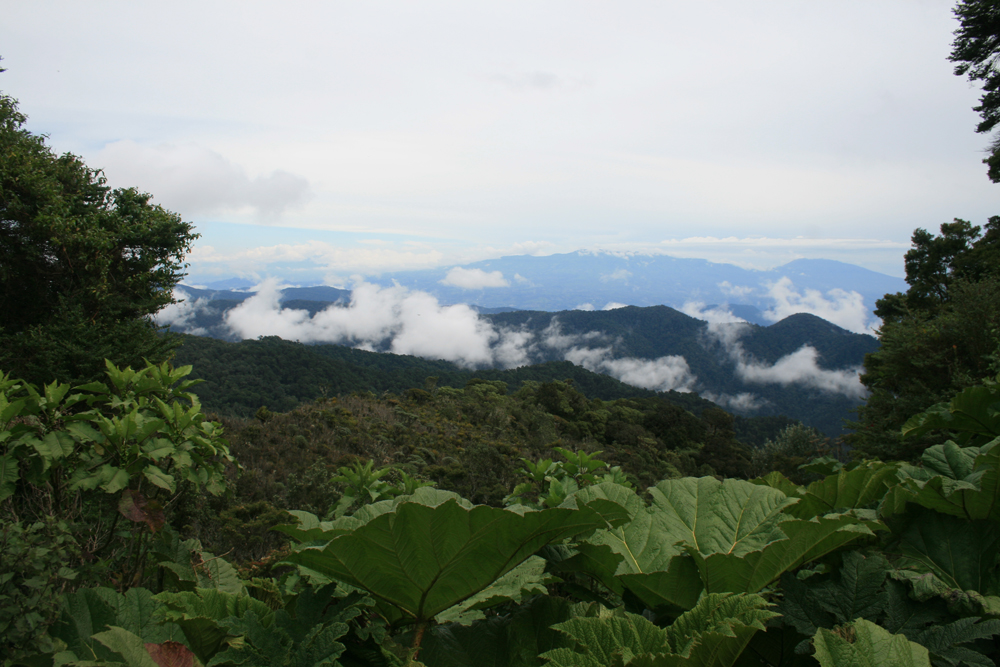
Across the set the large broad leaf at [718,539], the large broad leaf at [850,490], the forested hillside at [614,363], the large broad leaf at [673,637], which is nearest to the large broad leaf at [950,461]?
the large broad leaf at [850,490]

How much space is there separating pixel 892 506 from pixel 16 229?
13.6 m

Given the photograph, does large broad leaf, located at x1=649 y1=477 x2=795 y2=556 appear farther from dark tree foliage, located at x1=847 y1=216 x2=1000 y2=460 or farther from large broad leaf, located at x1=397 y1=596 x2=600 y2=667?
dark tree foliage, located at x1=847 y1=216 x2=1000 y2=460

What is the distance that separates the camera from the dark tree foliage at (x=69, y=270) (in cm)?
908

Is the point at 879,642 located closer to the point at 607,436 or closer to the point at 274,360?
the point at 607,436

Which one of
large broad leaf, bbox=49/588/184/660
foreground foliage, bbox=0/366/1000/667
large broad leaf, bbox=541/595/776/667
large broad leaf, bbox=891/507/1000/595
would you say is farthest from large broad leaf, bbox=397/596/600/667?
large broad leaf, bbox=891/507/1000/595

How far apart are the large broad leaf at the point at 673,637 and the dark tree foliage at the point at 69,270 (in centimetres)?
1120

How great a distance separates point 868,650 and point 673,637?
0.28 metres

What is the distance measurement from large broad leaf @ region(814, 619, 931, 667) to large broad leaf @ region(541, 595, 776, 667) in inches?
3.6

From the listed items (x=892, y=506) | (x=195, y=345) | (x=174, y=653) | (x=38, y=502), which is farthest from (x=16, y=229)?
(x=195, y=345)

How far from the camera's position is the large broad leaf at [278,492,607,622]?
817 millimetres

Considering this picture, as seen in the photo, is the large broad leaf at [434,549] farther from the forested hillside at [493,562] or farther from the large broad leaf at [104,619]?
the large broad leaf at [104,619]

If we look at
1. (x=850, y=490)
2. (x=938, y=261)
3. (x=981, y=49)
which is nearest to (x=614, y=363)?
(x=938, y=261)

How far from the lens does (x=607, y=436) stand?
1772cm

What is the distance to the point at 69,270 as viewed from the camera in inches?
394
